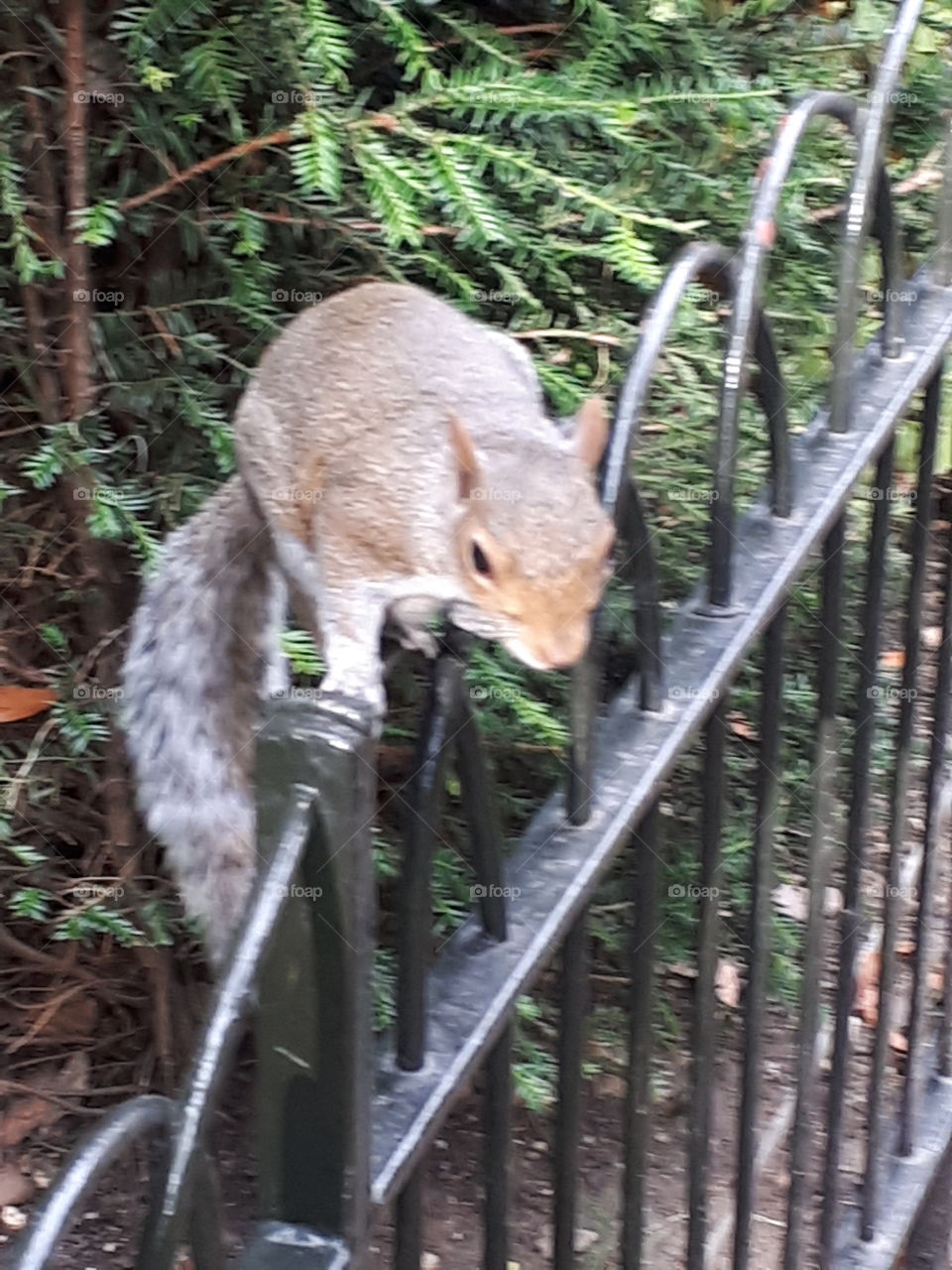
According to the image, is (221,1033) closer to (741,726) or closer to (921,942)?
(921,942)

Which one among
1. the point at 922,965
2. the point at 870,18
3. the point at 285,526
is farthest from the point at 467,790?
the point at 870,18

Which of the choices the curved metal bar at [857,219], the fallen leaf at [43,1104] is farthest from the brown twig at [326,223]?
the fallen leaf at [43,1104]

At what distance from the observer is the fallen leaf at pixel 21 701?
1354mm

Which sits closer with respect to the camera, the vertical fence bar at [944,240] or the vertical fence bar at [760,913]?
the vertical fence bar at [760,913]

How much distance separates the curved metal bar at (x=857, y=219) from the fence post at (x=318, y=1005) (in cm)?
55

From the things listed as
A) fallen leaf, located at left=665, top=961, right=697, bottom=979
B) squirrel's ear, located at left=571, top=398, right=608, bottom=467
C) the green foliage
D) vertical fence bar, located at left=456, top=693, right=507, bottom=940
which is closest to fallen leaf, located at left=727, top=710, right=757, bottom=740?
the green foliage

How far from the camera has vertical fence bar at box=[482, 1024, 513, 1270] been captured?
70 centimetres

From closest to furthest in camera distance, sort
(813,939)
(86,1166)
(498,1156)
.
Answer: (86,1166)
(498,1156)
(813,939)

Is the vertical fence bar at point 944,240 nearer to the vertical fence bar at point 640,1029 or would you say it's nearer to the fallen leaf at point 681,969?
the vertical fence bar at point 640,1029

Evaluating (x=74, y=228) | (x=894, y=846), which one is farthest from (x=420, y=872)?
(x=74, y=228)

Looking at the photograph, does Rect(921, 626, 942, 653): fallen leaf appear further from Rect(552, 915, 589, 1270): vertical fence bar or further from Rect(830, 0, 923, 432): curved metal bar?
Rect(552, 915, 589, 1270): vertical fence bar

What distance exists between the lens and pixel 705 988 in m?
0.91

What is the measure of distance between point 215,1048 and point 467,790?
0.20 m

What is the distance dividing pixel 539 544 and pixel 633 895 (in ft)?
0.76
